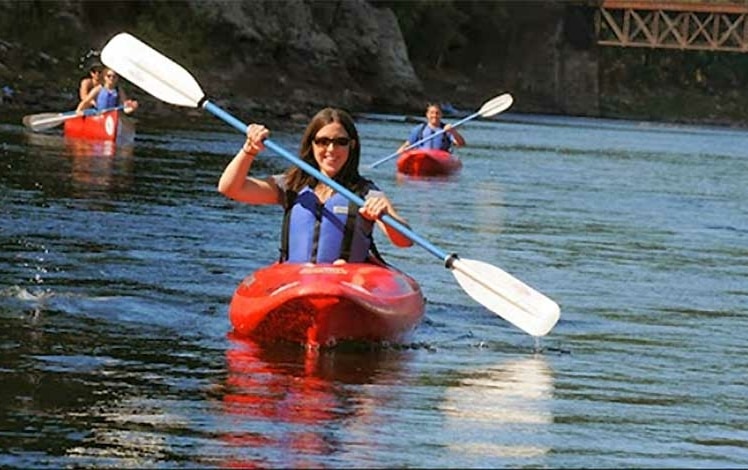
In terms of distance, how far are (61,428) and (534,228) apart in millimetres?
13024

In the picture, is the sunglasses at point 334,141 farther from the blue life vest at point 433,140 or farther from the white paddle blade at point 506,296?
the blue life vest at point 433,140

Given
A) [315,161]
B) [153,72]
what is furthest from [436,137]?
[315,161]

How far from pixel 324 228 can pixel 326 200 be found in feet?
0.48

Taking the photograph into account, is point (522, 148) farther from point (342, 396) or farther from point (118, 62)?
point (342, 396)

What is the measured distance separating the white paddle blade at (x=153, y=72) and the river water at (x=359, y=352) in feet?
4.02

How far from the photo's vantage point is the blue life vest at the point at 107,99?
30.4 metres

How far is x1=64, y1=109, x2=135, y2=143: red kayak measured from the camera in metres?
29.9

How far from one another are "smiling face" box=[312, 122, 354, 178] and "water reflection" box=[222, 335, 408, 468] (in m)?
0.96

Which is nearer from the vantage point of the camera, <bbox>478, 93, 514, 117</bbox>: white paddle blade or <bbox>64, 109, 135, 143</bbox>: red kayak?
<bbox>478, 93, 514, 117</bbox>: white paddle blade

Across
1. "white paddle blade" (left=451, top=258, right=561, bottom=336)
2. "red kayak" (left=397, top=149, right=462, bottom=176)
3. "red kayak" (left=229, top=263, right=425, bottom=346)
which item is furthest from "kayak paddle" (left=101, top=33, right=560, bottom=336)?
"red kayak" (left=397, top=149, right=462, bottom=176)

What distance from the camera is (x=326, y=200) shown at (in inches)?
433

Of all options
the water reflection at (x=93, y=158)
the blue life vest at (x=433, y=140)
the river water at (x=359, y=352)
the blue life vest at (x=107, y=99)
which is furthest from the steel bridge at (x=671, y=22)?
the river water at (x=359, y=352)

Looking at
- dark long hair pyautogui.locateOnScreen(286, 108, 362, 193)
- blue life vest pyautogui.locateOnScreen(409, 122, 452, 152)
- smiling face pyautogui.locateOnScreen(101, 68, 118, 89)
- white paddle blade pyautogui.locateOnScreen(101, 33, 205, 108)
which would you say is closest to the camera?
dark long hair pyautogui.locateOnScreen(286, 108, 362, 193)

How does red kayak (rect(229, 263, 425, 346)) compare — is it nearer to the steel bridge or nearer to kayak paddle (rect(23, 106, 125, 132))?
kayak paddle (rect(23, 106, 125, 132))
